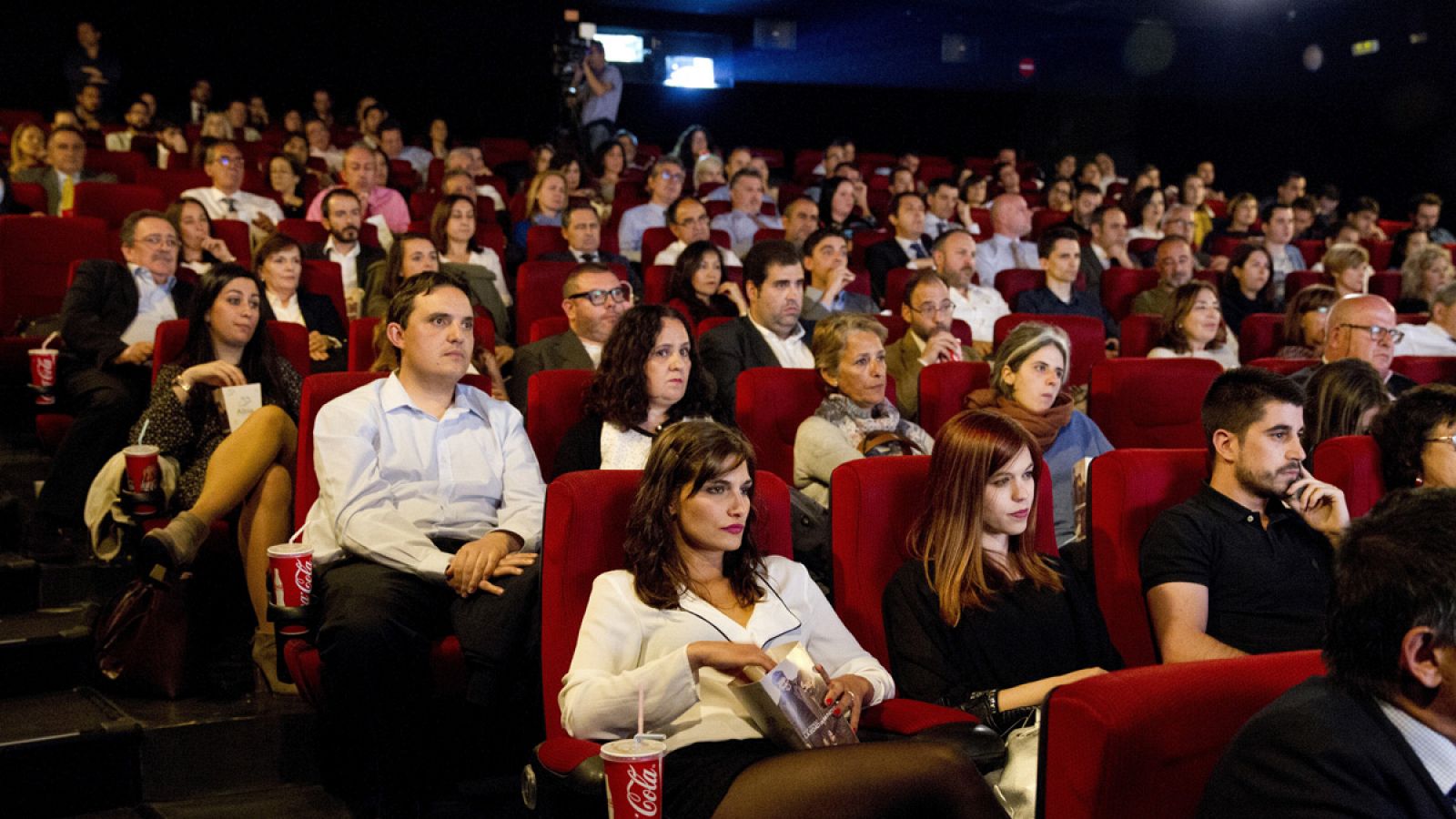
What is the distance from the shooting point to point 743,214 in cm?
666

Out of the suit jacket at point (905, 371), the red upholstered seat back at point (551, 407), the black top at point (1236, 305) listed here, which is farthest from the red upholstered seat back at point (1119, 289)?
the red upholstered seat back at point (551, 407)

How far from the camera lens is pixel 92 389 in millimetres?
3469

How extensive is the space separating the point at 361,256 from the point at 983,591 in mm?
3756

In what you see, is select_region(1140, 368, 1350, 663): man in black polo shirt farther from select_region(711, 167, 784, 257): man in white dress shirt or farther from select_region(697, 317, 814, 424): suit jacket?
select_region(711, 167, 784, 257): man in white dress shirt

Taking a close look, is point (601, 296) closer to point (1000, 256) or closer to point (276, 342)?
point (276, 342)

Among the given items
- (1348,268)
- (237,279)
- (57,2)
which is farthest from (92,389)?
(57,2)

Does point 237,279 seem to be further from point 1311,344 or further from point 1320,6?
point 1320,6

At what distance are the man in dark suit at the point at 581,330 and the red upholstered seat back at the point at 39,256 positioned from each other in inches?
74.4

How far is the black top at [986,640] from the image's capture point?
1.98 m

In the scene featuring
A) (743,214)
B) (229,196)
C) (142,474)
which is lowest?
(142,474)

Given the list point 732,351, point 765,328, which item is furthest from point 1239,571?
point 765,328

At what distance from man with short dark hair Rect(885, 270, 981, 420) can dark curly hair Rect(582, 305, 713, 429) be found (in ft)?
3.50

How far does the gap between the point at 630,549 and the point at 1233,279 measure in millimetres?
4456

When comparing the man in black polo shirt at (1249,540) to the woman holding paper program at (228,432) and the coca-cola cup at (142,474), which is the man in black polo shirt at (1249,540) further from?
the coca-cola cup at (142,474)
